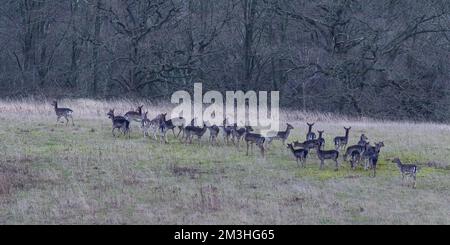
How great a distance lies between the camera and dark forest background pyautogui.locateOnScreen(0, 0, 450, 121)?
37.5 meters

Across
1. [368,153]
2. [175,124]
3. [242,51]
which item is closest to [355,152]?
[368,153]

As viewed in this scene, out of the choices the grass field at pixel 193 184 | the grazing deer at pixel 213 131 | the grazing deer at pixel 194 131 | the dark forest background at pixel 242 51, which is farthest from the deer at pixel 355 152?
the dark forest background at pixel 242 51

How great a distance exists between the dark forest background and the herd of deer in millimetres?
17158

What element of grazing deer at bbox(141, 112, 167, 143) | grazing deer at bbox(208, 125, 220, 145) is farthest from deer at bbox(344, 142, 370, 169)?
grazing deer at bbox(141, 112, 167, 143)

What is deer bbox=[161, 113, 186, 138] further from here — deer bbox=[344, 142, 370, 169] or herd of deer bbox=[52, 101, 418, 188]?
deer bbox=[344, 142, 370, 169]

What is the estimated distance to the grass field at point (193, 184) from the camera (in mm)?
12523

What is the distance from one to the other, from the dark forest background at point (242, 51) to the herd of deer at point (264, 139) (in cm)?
1716

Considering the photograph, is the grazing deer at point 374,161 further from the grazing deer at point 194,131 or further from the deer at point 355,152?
the grazing deer at point 194,131

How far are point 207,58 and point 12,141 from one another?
81.8 ft

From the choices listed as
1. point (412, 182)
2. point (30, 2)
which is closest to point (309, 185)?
point (412, 182)

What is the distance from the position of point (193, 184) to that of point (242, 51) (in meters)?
29.9
